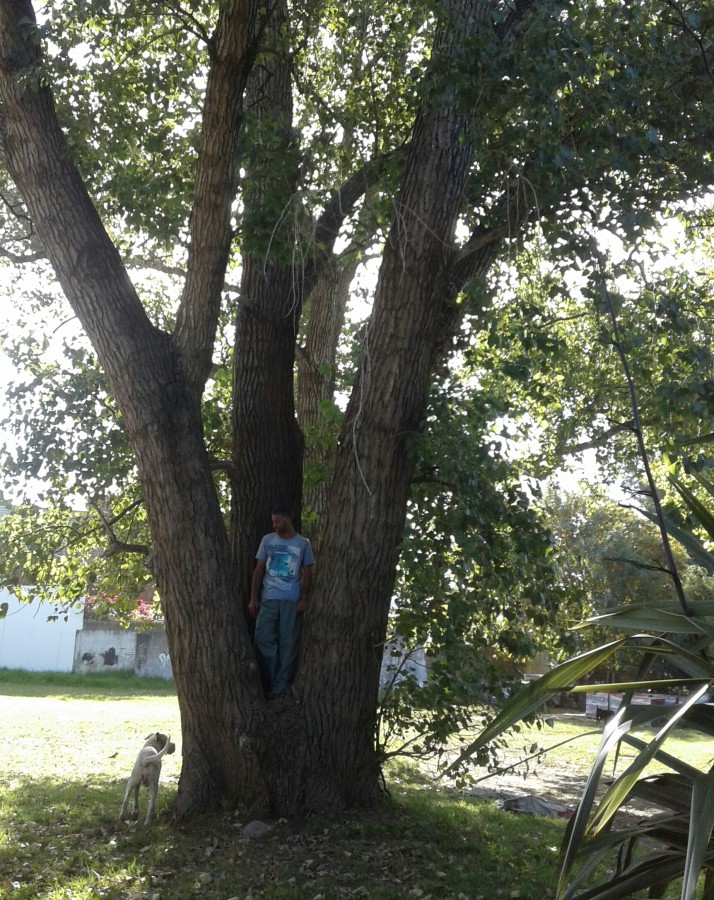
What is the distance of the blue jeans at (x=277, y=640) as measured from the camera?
8.17 meters

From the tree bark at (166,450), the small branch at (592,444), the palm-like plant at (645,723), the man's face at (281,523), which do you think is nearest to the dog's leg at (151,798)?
the tree bark at (166,450)

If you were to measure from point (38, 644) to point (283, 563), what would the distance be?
80.3 feet

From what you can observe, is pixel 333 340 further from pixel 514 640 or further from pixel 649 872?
pixel 649 872

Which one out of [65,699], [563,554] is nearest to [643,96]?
[563,554]

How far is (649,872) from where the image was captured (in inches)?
143

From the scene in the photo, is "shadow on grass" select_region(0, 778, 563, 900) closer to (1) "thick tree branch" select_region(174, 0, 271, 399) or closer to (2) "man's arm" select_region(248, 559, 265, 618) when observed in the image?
(2) "man's arm" select_region(248, 559, 265, 618)

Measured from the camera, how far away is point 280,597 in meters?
8.23

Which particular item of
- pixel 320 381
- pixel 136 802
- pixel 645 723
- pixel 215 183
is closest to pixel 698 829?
pixel 645 723

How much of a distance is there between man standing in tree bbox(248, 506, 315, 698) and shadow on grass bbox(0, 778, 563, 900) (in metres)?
1.27

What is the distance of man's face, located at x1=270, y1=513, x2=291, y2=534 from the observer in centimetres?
829

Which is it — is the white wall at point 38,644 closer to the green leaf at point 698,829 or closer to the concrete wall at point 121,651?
the concrete wall at point 121,651

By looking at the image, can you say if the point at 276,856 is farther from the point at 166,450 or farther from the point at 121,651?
the point at 121,651

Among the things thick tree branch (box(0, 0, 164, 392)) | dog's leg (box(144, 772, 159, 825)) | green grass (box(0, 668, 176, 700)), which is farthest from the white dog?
green grass (box(0, 668, 176, 700))

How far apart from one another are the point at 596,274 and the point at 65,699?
17.2m
